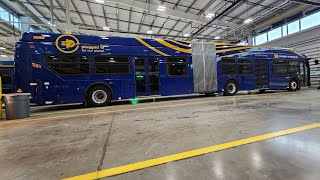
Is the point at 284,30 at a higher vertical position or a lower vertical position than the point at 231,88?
higher

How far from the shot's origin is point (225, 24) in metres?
17.6

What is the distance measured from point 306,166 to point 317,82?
20597mm

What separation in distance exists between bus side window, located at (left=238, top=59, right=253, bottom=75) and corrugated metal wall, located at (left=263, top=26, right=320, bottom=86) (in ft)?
28.8

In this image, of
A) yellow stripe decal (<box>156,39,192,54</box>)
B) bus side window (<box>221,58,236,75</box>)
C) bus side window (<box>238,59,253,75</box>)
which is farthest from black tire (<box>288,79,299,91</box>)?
yellow stripe decal (<box>156,39,192,54</box>)

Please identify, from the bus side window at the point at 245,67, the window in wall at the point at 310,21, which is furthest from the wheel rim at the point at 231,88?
the window in wall at the point at 310,21

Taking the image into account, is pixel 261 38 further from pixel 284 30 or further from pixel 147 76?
pixel 147 76

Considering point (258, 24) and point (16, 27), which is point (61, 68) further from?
point (258, 24)

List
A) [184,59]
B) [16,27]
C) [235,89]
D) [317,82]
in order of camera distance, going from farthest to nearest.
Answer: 1. [317,82]
2. [16,27]
3. [235,89]
4. [184,59]

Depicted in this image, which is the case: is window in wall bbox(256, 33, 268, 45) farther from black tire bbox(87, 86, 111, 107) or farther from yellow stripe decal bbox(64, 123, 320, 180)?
yellow stripe decal bbox(64, 123, 320, 180)

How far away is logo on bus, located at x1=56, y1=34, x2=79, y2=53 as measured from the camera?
7.17m

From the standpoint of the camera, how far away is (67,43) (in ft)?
23.8

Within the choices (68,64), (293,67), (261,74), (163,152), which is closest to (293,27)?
(293,67)

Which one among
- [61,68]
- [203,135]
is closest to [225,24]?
[61,68]

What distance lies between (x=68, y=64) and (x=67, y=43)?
869mm
